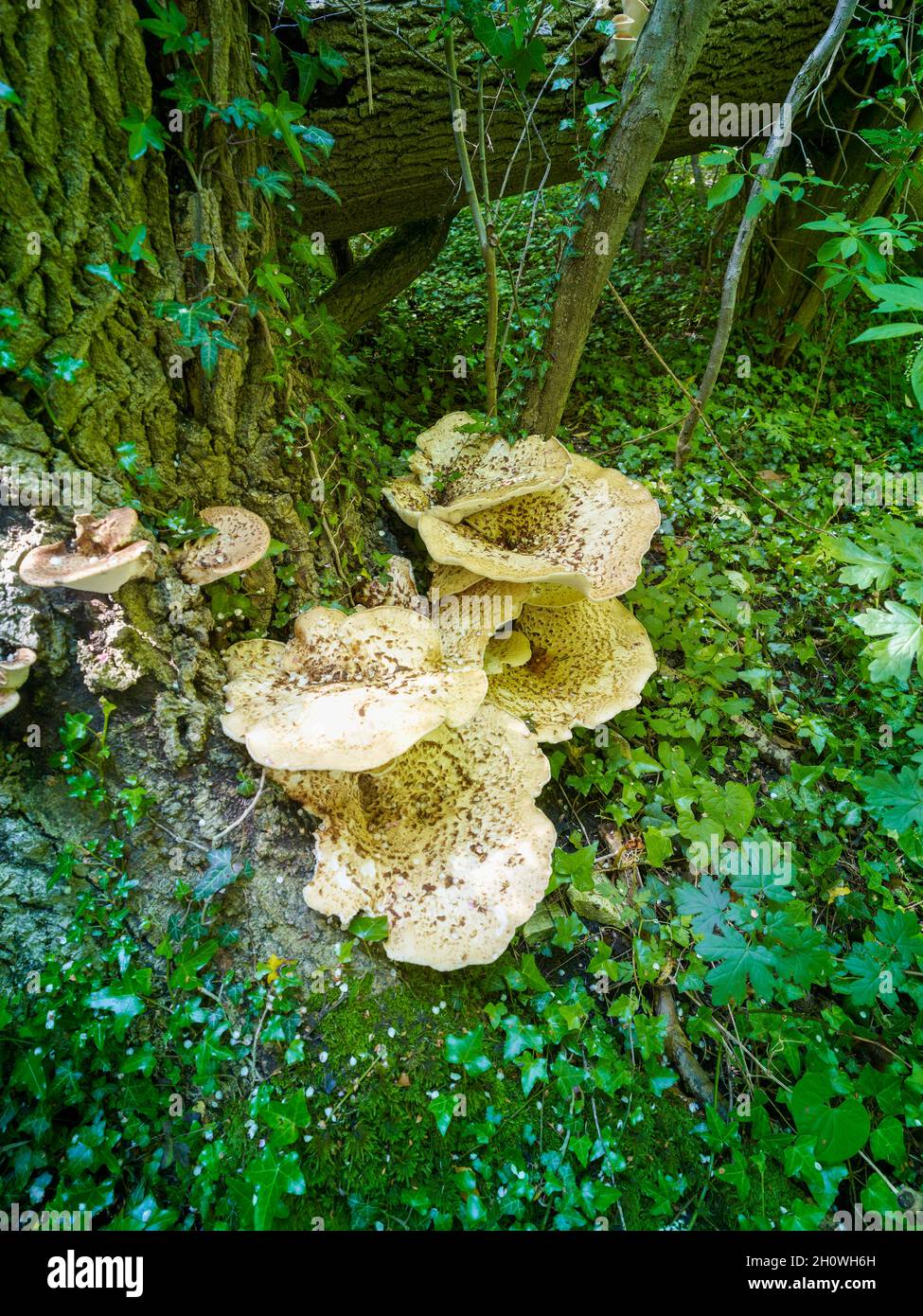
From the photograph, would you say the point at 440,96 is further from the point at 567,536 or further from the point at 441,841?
the point at 441,841

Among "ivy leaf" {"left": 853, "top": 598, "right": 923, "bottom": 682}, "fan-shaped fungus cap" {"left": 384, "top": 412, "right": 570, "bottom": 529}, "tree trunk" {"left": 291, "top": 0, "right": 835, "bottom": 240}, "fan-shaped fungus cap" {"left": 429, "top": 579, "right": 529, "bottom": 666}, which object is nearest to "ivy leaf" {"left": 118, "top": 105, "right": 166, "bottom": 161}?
"tree trunk" {"left": 291, "top": 0, "right": 835, "bottom": 240}

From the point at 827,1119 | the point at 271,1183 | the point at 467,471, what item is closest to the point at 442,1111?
the point at 271,1183

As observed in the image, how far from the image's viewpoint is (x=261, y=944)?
7.67ft

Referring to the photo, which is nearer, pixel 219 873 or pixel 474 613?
pixel 219 873

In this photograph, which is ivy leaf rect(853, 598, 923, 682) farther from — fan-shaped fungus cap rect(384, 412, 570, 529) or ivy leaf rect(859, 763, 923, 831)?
fan-shaped fungus cap rect(384, 412, 570, 529)

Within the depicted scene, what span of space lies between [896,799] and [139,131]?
384 cm

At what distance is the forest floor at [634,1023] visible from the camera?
2.10 metres

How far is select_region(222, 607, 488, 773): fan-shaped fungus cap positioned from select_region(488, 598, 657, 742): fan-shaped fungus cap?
0.51 m

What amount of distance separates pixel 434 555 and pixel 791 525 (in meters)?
3.28

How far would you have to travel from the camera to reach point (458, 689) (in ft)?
8.03

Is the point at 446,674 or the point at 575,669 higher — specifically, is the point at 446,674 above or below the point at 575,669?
above

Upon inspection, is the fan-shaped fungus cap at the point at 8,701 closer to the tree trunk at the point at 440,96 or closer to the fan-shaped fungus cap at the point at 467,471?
the fan-shaped fungus cap at the point at 467,471

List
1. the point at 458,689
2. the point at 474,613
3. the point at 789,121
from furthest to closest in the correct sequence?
the point at 789,121 → the point at 474,613 → the point at 458,689

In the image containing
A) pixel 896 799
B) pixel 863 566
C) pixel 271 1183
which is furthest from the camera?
pixel 896 799
